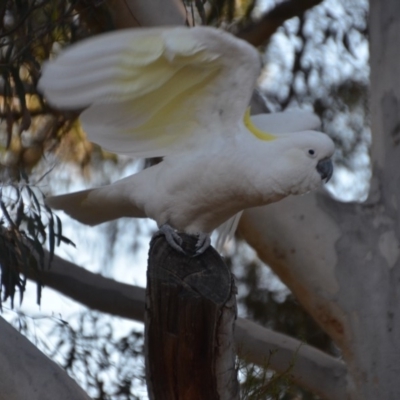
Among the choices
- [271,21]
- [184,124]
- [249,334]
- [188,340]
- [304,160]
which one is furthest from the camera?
[271,21]

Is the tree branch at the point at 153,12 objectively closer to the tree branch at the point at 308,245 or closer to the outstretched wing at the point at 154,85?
the tree branch at the point at 308,245

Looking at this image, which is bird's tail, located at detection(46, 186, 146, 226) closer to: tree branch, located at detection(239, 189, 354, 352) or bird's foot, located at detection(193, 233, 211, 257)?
bird's foot, located at detection(193, 233, 211, 257)


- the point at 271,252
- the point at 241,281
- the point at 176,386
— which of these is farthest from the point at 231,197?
the point at 241,281

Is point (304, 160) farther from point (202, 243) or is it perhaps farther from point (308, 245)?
point (308, 245)

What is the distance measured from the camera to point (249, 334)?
3.80m

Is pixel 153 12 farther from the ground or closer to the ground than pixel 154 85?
closer to the ground

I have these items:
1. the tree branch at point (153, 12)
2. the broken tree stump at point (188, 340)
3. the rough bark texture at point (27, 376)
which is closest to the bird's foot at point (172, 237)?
the broken tree stump at point (188, 340)

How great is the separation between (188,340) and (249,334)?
171cm

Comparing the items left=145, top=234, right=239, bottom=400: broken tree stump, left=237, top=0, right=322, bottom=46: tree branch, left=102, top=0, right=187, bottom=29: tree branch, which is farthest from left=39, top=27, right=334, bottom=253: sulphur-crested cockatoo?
left=237, top=0, right=322, bottom=46: tree branch

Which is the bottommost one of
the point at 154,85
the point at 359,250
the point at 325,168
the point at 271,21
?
the point at 359,250

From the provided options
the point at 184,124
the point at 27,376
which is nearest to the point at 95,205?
the point at 184,124

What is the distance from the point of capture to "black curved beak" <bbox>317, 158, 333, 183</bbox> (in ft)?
8.11

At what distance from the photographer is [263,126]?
2.95 meters

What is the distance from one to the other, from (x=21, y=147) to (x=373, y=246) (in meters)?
1.78
